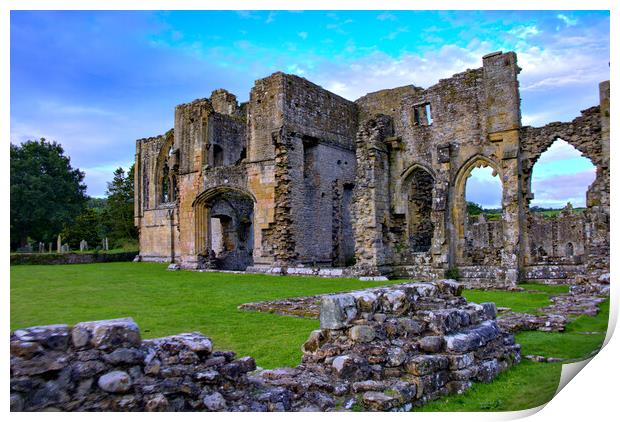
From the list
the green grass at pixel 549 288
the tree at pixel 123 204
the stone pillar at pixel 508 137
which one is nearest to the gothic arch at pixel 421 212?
the stone pillar at pixel 508 137

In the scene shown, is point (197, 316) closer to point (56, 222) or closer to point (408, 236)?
point (56, 222)

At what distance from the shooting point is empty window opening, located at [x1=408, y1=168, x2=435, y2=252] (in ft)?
67.3

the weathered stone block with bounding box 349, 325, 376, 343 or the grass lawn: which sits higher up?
the weathered stone block with bounding box 349, 325, 376, 343

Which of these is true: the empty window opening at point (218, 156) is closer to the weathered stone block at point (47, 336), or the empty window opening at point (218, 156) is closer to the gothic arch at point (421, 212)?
the gothic arch at point (421, 212)

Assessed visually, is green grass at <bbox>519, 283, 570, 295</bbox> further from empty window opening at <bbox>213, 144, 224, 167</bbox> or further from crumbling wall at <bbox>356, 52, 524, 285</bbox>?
empty window opening at <bbox>213, 144, 224, 167</bbox>

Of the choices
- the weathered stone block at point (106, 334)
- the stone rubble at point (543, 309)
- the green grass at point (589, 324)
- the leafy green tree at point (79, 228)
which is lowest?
the green grass at point (589, 324)

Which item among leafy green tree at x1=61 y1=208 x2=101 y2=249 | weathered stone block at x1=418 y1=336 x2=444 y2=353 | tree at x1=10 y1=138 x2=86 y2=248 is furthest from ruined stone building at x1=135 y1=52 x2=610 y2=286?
tree at x1=10 y1=138 x2=86 y2=248

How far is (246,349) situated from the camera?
6148 mm

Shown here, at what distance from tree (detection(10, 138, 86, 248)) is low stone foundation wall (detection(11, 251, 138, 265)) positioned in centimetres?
25

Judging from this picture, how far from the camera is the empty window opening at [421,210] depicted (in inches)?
808

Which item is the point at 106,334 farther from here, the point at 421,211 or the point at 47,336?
the point at 421,211

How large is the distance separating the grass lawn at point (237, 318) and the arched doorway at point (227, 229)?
887cm

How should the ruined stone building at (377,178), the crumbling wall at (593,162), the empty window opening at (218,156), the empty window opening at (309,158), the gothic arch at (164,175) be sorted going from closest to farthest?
1. the crumbling wall at (593,162)
2. the ruined stone building at (377,178)
3. the empty window opening at (309,158)
4. the empty window opening at (218,156)
5. the gothic arch at (164,175)

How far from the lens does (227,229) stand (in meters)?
25.3
